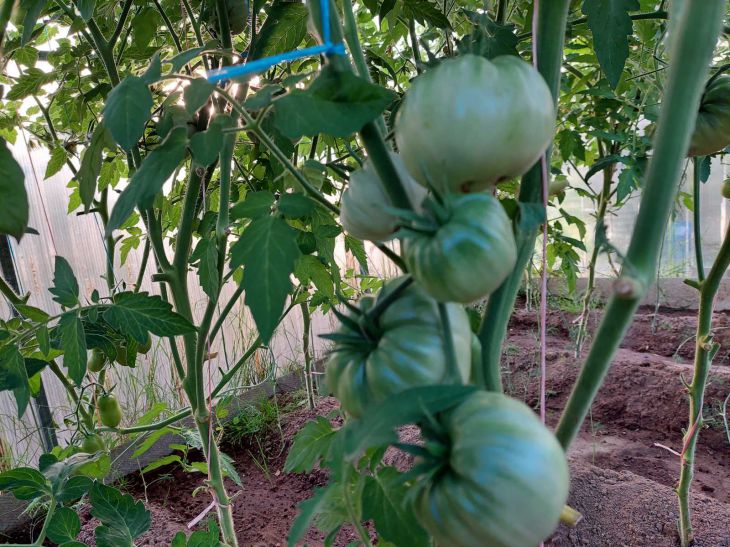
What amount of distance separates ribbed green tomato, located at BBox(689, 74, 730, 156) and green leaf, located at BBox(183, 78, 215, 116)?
0.55 meters

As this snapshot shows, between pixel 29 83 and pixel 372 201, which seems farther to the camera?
pixel 29 83

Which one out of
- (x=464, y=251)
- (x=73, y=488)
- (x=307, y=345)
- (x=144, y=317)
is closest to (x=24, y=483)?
(x=73, y=488)

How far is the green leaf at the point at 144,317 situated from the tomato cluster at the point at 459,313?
390 mm

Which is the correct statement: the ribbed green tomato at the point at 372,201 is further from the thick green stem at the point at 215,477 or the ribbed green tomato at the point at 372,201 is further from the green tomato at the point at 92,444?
the green tomato at the point at 92,444

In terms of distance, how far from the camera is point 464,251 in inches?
11.0

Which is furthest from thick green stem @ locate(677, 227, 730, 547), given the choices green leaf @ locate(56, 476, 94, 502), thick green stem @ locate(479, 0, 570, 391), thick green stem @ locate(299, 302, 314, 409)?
thick green stem @ locate(299, 302, 314, 409)

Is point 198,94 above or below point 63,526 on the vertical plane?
above

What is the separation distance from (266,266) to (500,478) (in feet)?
0.69

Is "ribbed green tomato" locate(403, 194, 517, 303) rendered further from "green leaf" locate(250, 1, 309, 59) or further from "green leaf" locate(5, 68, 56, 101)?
"green leaf" locate(5, 68, 56, 101)

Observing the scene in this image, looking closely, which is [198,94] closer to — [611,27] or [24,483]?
[611,27]

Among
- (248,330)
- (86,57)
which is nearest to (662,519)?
(86,57)

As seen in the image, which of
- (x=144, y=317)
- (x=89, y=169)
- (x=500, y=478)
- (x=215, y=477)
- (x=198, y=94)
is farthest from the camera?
(x=215, y=477)

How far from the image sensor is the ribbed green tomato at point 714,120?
2.06ft

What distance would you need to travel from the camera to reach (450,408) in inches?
11.7
